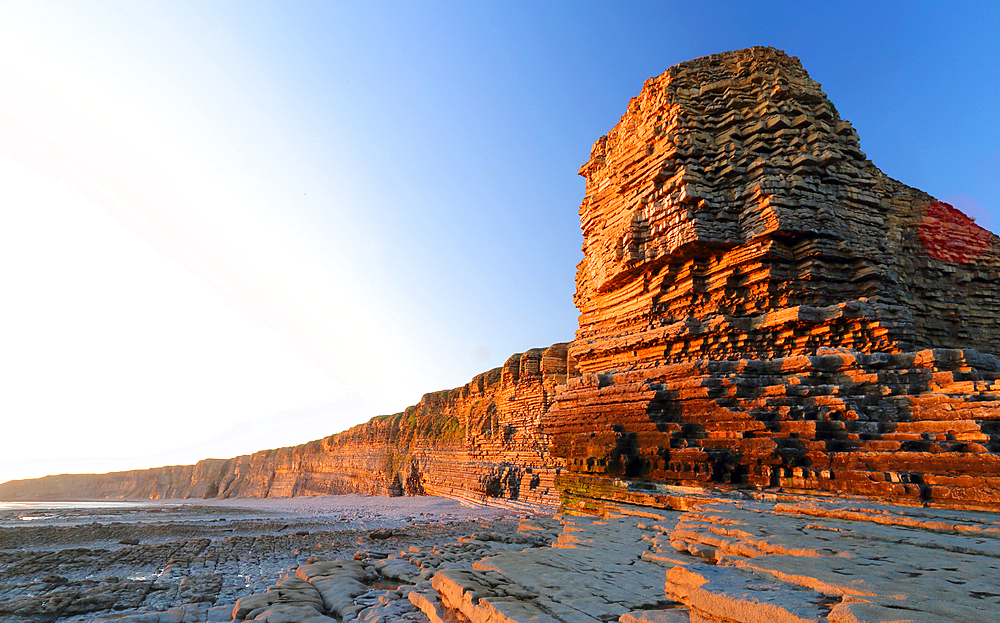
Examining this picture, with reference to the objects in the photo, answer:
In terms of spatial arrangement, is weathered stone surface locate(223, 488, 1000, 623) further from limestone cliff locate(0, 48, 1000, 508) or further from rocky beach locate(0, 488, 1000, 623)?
limestone cliff locate(0, 48, 1000, 508)

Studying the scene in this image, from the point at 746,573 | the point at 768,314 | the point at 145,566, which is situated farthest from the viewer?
the point at 768,314

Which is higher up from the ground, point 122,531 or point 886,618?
point 886,618

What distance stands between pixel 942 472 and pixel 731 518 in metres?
2.97

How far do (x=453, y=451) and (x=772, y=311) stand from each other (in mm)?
22614

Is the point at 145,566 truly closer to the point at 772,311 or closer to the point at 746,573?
the point at 746,573

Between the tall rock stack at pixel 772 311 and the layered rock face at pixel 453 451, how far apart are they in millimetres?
3721

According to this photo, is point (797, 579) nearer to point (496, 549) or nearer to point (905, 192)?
point (496, 549)

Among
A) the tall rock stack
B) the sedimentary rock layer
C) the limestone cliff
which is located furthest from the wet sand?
the sedimentary rock layer

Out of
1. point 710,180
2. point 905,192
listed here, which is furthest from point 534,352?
point 905,192

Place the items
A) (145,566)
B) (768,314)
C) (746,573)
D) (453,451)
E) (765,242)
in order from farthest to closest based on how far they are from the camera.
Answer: (453,451), (765,242), (768,314), (145,566), (746,573)

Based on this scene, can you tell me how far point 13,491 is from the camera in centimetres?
9100

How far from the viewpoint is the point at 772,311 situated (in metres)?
9.65

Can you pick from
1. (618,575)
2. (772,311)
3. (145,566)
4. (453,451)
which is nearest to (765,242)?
(772,311)

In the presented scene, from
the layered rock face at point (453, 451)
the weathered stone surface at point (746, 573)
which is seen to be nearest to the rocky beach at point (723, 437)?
the weathered stone surface at point (746, 573)
